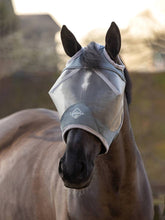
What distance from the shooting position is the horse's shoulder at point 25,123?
3.51 meters

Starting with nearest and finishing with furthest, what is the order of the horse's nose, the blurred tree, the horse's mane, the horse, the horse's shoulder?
the horse's nose, the horse, the horse's mane, the horse's shoulder, the blurred tree

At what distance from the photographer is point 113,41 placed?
2049 mm

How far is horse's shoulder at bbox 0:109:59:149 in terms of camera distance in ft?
11.5

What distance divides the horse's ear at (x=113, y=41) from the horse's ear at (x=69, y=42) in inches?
6.4

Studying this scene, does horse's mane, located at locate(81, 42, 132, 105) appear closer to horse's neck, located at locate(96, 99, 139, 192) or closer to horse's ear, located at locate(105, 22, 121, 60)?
horse's ear, located at locate(105, 22, 121, 60)

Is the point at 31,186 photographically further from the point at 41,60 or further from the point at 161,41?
the point at 41,60

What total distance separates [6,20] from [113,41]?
35.1 feet

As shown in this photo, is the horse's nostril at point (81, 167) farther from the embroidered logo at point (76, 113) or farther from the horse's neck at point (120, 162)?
the horse's neck at point (120, 162)

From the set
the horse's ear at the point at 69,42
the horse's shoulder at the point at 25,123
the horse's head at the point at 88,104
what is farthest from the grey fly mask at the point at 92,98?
the horse's shoulder at the point at 25,123

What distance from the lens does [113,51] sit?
209 centimetres

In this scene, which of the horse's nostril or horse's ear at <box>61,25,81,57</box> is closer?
the horse's nostril

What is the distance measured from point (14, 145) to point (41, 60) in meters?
8.55

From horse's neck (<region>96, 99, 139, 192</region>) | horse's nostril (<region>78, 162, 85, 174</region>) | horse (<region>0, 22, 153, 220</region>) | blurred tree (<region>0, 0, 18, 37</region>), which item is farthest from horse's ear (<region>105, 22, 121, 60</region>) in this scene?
blurred tree (<region>0, 0, 18, 37</region>)

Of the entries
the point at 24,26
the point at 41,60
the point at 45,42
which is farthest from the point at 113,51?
the point at 24,26
